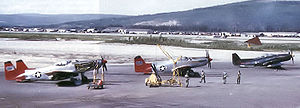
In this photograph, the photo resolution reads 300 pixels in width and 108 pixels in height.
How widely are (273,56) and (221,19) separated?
68.6 metres

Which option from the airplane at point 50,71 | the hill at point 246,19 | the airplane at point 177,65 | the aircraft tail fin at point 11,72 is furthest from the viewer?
the hill at point 246,19

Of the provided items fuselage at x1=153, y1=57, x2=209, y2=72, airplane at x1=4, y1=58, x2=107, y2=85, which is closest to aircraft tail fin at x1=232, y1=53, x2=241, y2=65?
fuselage at x1=153, y1=57, x2=209, y2=72

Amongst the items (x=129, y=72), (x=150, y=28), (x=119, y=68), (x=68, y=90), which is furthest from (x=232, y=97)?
(x=150, y=28)

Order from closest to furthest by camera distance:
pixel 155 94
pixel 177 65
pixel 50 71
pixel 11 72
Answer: pixel 155 94
pixel 50 71
pixel 11 72
pixel 177 65

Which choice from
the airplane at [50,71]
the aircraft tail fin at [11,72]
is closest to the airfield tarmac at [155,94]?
the aircraft tail fin at [11,72]

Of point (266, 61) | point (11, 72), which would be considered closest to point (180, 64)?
point (266, 61)

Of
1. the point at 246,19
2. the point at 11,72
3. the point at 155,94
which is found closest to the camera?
the point at 155,94

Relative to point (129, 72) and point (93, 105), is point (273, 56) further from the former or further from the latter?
point (93, 105)

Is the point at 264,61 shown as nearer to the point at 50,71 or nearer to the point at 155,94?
the point at 155,94

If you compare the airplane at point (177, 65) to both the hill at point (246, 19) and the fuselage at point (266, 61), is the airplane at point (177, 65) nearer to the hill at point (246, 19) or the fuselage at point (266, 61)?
the fuselage at point (266, 61)

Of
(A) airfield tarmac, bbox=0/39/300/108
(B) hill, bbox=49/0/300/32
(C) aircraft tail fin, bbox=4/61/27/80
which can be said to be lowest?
(A) airfield tarmac, bbox=0/39/300/108

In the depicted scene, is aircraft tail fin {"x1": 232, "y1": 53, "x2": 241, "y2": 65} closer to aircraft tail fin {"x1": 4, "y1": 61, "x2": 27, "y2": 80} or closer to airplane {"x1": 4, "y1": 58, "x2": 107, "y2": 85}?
airplane {"x1": 4, "y1": 58, "x2": 107, "y2": 85}

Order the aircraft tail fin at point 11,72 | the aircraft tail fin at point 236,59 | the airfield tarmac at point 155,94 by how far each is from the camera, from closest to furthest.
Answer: the airfield tarmac at point 155,94
the aircraft tail fin at point 11,72
the aircraft tail fin at point 236,59

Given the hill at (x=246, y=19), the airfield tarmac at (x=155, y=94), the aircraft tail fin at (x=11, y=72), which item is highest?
the hill at (x=246, y=19)
